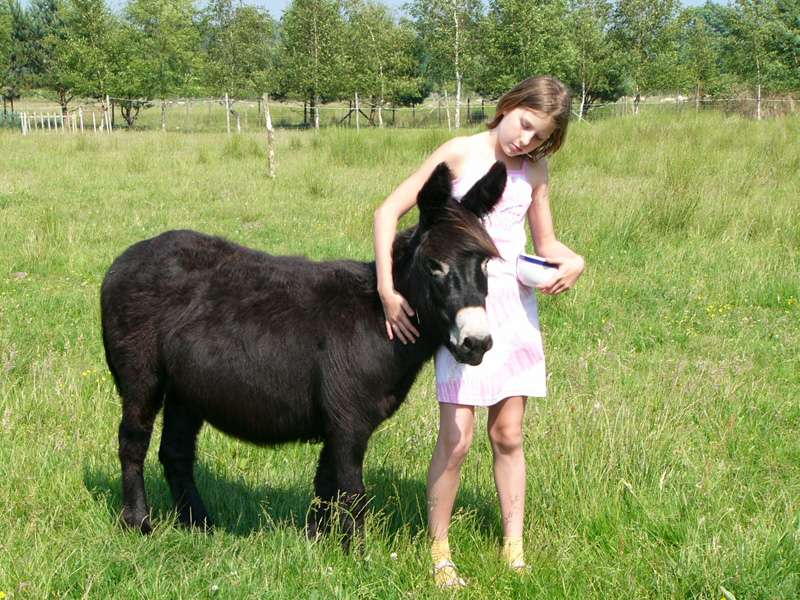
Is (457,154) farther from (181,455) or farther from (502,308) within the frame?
(181,455)

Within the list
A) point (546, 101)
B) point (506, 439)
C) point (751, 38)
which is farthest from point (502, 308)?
point (751, 38)

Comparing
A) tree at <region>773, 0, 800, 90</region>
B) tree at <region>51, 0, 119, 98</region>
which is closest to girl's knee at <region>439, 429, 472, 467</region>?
tree at <region>773, 0, 800, 90</region>

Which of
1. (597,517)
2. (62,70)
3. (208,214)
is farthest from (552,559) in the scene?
(62,70)

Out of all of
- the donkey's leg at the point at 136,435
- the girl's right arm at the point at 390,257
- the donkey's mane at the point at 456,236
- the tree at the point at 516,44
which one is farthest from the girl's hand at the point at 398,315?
the tree at the point at 516,44

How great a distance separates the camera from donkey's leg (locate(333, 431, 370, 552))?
2.98 m

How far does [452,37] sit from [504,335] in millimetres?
43229

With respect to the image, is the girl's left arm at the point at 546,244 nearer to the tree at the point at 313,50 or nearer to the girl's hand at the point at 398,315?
the girl's hand at the point at 398,315

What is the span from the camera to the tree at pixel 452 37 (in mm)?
42969

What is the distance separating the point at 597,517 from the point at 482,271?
136cm

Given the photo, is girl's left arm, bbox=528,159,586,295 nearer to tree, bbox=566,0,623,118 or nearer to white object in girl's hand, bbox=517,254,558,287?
white object in girl's hand, bbox=517,254,558,287

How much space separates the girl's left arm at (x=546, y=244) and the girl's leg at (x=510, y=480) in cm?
56

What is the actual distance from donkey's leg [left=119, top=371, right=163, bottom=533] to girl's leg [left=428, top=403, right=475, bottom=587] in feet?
4.37

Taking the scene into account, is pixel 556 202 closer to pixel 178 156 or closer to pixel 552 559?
pixel 552 559

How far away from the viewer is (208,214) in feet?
35.7
